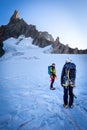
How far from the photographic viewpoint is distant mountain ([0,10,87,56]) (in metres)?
79.3

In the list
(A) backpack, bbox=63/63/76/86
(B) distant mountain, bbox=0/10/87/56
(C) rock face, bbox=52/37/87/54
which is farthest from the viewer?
(B) distant mountain, bbox=0/10/87/56

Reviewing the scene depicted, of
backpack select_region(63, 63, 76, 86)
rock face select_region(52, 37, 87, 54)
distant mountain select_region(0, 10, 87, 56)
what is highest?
distant mountain select_region(0, 10, 87, 56)

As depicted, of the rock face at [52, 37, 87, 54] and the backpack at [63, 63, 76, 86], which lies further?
the rock face at [52, 37, 87, 54]

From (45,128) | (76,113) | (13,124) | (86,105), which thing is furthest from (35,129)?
(86,105)

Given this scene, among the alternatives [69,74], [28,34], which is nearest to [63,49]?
[28,34]

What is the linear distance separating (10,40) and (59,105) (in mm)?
84795

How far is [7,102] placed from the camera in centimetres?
816

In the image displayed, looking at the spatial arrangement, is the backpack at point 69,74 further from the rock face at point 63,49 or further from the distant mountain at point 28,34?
the rock face at point 63,49

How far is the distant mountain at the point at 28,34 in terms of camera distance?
7930cm

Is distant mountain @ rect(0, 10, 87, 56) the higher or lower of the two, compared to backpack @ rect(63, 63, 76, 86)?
higher

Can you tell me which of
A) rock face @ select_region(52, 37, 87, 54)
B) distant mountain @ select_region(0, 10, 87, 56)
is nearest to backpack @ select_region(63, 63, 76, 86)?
distant mountain @ select_region(0, 10, 87, 56)

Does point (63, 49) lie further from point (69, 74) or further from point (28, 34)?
point (69, 74)

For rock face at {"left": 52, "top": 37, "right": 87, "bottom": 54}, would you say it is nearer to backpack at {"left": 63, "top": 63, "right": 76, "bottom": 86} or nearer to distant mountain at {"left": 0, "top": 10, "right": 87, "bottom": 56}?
distant mountain at {"left": 0, "top": 10, "right": 87, "bottom": 56}

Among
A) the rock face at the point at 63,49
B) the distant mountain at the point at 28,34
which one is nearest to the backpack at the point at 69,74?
the distant mountain at the point at 28,34
